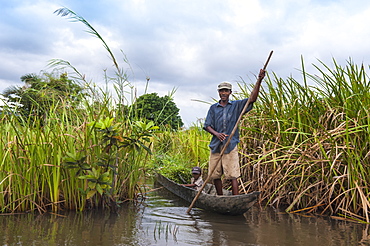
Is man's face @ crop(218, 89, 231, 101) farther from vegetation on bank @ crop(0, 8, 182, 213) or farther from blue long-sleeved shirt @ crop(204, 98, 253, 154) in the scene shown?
vegetation on bank @ crop(0, 8, 182, 213)

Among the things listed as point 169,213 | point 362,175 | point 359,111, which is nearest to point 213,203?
point 169,213

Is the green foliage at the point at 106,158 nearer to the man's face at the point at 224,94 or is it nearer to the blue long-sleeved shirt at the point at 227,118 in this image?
the blue long-sleeved shirt at the point at 227,118

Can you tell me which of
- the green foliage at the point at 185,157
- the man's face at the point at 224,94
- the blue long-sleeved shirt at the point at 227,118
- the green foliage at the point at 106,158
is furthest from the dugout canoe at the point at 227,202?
the green foliage at the point at 185,157

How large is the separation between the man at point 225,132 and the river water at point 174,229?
0.72 m

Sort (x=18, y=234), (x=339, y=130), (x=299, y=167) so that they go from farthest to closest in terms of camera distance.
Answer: (x=299, y=167) < (x=339, y=130) < (x=18, y=234)

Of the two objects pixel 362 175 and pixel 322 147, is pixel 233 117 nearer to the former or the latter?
pixel 322 147

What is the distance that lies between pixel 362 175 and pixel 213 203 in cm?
213

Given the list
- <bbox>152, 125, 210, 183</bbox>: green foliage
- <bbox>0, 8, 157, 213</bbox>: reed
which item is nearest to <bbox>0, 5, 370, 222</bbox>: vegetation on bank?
<bbox>0, 8, 157, 213</bbox>: reed

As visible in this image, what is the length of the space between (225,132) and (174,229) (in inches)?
85.2

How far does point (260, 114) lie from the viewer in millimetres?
6441

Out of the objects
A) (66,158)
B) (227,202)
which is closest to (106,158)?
(66,158)

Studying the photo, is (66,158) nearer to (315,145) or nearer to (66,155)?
(66,155)

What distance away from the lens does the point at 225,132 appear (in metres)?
5.86

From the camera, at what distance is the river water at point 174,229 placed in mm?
3768
